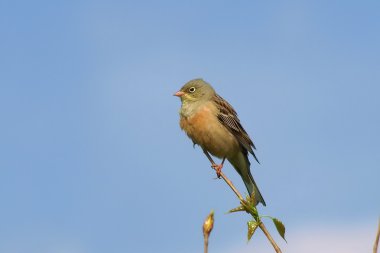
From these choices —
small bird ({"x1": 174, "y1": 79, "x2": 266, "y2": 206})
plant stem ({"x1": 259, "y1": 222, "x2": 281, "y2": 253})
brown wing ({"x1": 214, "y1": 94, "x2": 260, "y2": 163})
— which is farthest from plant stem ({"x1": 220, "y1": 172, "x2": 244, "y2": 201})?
brown wing ({"x1": 214, "y1": 94, "x2": 260, "y2": 163})

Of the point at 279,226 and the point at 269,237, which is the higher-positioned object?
the point at 279,226

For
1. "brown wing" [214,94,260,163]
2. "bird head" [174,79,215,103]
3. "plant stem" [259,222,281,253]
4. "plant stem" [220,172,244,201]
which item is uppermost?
"bird head" [174,79,215,103]

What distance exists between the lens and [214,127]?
10.6 metres

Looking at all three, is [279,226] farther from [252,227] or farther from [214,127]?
[214,127]

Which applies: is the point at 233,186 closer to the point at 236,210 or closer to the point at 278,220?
the point at 236,210

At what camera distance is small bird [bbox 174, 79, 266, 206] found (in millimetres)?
10508

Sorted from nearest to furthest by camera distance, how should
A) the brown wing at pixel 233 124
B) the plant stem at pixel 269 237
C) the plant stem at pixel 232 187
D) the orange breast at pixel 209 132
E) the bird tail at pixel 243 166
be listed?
the plant stem at pixel 269 237, the plant stem at pixel 232 187, the orange breast at pixel 209 132, the brown wing at pixel 233 124, the bird tail at pixel 243 166

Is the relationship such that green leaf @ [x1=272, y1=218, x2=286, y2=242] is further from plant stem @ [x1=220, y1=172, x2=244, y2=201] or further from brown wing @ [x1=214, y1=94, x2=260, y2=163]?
brown wing @ [x1=214, y1=94, x2=260, y2=163]

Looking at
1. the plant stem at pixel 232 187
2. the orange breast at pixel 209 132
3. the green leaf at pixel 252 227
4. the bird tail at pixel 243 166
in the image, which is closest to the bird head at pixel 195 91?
the orange breast at pixel 209 132

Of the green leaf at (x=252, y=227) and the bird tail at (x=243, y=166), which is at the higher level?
the bird tail at (x=243, y=166)

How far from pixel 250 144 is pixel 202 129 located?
1.11m

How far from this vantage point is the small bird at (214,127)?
10.5 metres

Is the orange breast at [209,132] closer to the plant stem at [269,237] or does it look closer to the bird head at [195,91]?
the bird head at [195,91]

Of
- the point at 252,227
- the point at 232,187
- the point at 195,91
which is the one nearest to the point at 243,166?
the point at 195,91
